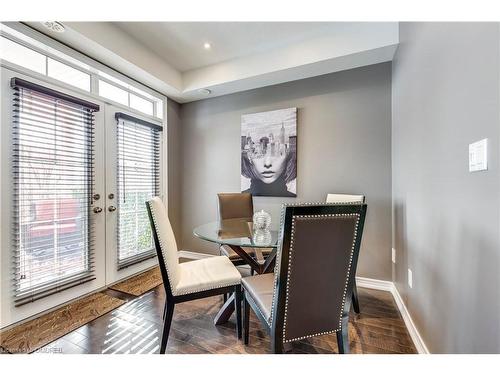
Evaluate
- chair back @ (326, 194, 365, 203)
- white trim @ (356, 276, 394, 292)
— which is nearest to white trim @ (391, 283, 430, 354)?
white trim @ (356, 276, 394, 292)

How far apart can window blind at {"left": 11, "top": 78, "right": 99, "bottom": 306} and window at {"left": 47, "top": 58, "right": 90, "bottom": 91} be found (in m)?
0.19

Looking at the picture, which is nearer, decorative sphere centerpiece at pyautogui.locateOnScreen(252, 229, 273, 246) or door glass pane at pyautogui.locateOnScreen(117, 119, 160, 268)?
decorative sphere centerpiece at pyautogui.locateOnScreen(252, 229, 273, 246)

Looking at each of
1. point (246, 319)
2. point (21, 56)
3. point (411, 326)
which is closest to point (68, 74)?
point (21, 56)

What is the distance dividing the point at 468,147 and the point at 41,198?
2.93 metres

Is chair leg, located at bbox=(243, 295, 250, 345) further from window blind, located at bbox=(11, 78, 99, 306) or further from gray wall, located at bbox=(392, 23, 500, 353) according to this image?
window blind, located at bbox=(11, 78, 99, 306)

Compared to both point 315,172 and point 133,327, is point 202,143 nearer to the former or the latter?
point 315,172

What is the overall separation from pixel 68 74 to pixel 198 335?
8.72 feet

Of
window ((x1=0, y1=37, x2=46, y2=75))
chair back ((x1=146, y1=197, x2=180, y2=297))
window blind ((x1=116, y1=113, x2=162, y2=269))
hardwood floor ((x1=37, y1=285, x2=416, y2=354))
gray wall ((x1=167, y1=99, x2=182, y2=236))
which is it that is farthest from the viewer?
gray wall ((x1=167, y1=99, x2=182, y2=236))

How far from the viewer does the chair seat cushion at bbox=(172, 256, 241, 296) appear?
1.49 m

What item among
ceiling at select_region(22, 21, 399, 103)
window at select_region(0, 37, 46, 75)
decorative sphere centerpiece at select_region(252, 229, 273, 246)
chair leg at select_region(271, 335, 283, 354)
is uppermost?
ceiling at select_region(22, 21, 399, 103)

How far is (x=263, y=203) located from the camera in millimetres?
3016

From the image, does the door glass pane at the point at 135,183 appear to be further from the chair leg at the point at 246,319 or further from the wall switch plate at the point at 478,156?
the wall switch plate at the point at 478,156

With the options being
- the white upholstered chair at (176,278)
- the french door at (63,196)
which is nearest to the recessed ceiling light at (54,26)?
the french door at (63,196)
